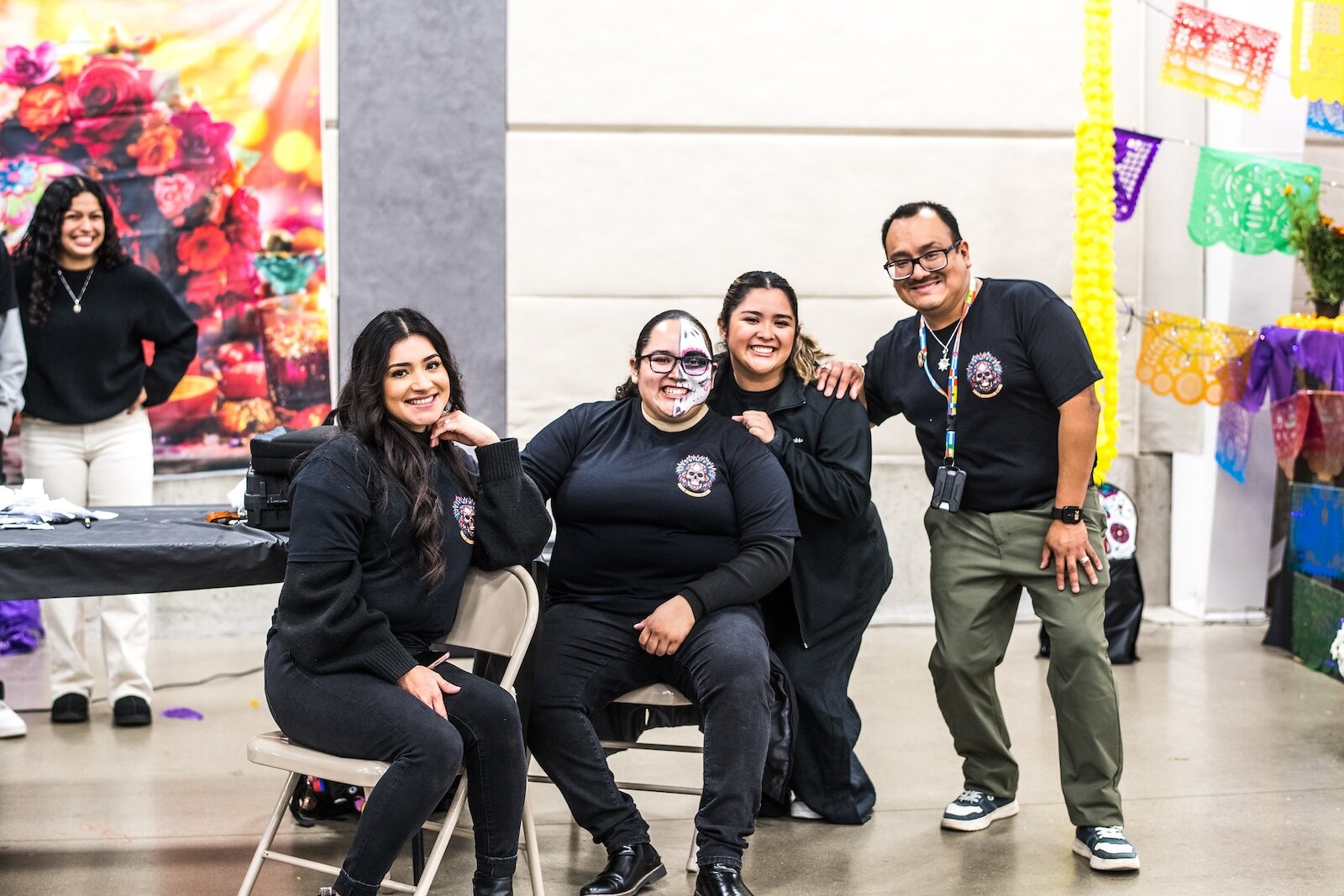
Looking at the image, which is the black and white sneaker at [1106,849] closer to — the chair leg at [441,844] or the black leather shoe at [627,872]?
the black leather shoe at [627,872]

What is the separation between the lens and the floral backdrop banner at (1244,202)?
520cm

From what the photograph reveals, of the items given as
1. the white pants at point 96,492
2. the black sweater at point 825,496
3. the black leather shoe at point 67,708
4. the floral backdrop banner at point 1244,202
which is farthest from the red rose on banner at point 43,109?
the floral backdrop banner at point 1244,202

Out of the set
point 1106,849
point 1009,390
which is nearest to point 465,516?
point 1009,390

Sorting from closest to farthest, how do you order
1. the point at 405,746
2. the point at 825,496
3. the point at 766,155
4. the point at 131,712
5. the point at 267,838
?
the point at 405,746 < the point at 267,838 < the point at 825,496 < the point at 131,712 < the point at 766,155

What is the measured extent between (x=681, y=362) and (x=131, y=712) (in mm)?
2181

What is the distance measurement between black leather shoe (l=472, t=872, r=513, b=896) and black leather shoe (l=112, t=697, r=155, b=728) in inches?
77.4

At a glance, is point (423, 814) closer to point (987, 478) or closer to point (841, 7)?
point (987, 478)

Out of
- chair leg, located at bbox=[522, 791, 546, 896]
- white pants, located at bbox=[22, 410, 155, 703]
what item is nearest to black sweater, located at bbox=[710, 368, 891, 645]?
chair leg, located at bbox=[522, 791, 546, 896]

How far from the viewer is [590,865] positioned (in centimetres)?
312

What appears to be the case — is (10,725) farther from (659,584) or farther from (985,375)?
(985,375)

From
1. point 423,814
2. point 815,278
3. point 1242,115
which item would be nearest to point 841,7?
point 815,278

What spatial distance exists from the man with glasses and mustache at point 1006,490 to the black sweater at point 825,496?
16 cm

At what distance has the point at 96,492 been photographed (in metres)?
4.25

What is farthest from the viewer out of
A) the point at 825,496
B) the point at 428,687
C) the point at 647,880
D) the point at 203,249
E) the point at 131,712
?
the point at 203,249
